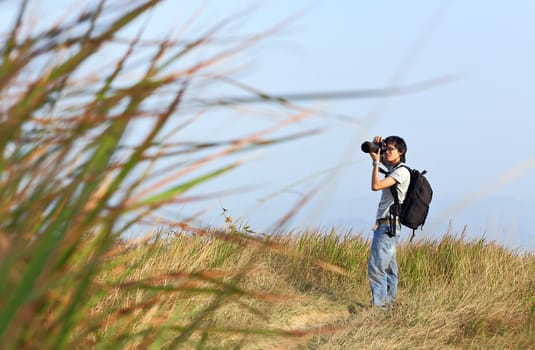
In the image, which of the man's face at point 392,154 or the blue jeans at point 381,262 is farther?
the man's face at point 392,154

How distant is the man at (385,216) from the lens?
6844 mm

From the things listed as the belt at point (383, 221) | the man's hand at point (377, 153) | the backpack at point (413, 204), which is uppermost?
the man's hand at point (377, 153)

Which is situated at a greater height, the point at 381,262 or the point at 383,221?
the point at 383,221

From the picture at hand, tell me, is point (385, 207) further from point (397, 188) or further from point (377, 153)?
point (377, 153)

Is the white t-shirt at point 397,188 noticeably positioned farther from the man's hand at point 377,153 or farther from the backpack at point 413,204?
the man's hand at point 377,153

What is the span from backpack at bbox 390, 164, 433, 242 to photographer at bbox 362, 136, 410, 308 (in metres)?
0.06

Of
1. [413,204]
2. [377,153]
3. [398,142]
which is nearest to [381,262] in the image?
[413,204]

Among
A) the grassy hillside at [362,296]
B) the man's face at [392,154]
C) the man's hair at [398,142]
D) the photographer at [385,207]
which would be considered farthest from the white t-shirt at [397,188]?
the grassy hillside at [362,296]

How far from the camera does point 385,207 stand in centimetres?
700

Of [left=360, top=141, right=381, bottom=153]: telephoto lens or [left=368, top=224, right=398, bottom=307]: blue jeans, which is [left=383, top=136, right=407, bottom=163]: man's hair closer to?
[left=360, top=141, right=381, bottom=153]: telephoto lens

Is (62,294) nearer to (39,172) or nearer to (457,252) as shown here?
(39,172)

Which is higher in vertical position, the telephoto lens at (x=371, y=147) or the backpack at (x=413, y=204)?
the telephoto lens at (x=371, y=147)

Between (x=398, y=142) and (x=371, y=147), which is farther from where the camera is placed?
(x=398, y=142)

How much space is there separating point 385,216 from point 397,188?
337 mm
